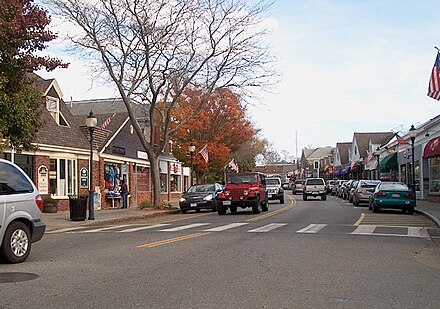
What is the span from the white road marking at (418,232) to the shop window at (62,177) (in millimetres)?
17403

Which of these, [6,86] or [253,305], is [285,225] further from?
[253,305]

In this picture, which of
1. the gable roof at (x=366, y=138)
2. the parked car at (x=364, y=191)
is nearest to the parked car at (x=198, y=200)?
the parked car at (x=364, y=191)

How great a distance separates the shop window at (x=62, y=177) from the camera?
28073mm

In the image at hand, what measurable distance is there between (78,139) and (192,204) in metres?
7.37

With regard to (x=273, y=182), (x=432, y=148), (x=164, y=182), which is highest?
(x=432, y=148)

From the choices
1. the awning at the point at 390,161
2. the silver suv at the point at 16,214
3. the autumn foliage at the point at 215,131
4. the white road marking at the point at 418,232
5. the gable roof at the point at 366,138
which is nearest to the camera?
the silver suv at the point at 16,214

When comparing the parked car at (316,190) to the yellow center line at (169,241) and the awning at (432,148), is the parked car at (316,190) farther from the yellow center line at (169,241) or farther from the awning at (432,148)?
the yellow center line at (169,241)

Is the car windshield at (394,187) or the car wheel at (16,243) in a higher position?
the car windshield at (394,187)

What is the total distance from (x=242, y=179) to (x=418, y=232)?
11.0 meters

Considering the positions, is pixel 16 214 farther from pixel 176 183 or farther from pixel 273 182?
pixel 176 183

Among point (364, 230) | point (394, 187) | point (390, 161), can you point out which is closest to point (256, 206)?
point (394, 187)

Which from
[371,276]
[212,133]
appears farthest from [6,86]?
[212,133]

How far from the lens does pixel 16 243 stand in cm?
1084

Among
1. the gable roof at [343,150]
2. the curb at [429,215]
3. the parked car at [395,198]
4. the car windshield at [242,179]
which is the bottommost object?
the curb at [429,215]
